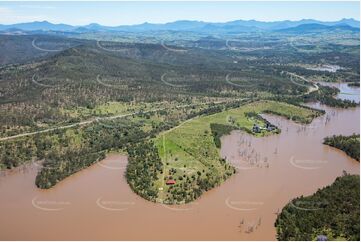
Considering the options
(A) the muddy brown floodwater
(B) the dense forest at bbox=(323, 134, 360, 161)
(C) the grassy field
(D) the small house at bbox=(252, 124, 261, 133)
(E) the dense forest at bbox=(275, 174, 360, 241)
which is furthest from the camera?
(D) the small house at bbox=(252, 124, 261, 133)

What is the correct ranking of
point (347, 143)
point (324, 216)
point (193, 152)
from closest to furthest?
1. point (324, 216)
2. point (193, 152)
3. point (347, 143)

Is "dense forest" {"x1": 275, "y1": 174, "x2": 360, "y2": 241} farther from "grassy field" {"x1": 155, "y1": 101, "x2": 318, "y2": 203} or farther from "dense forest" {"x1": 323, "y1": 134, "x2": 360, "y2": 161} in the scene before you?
"dense forest" {"x1": 323, "y1": 134, "x2": 360, "y2": 161}

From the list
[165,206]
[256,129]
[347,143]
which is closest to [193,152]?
[165,206]

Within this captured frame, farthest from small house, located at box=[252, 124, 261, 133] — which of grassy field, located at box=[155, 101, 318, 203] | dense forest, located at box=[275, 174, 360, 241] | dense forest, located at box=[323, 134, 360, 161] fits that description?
dense forest, located at box=[275, 174, 360, 241]

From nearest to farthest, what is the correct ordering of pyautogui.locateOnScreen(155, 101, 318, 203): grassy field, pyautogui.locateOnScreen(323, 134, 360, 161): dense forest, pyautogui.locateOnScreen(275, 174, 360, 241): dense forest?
1. pyautogui.locateOnScreen(275, 174, 360, 241): dense forest
2. pyautogui.locateOnScreen(155, 101, 318, 203): grassy field
3. pyautogui.locateOnScreen(323, 134, 360, 161): dense forest

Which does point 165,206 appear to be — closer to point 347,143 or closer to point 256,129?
point 347,143

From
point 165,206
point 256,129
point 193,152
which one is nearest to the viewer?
point 165,206

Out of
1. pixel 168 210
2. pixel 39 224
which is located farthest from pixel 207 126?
pixel 39 224
